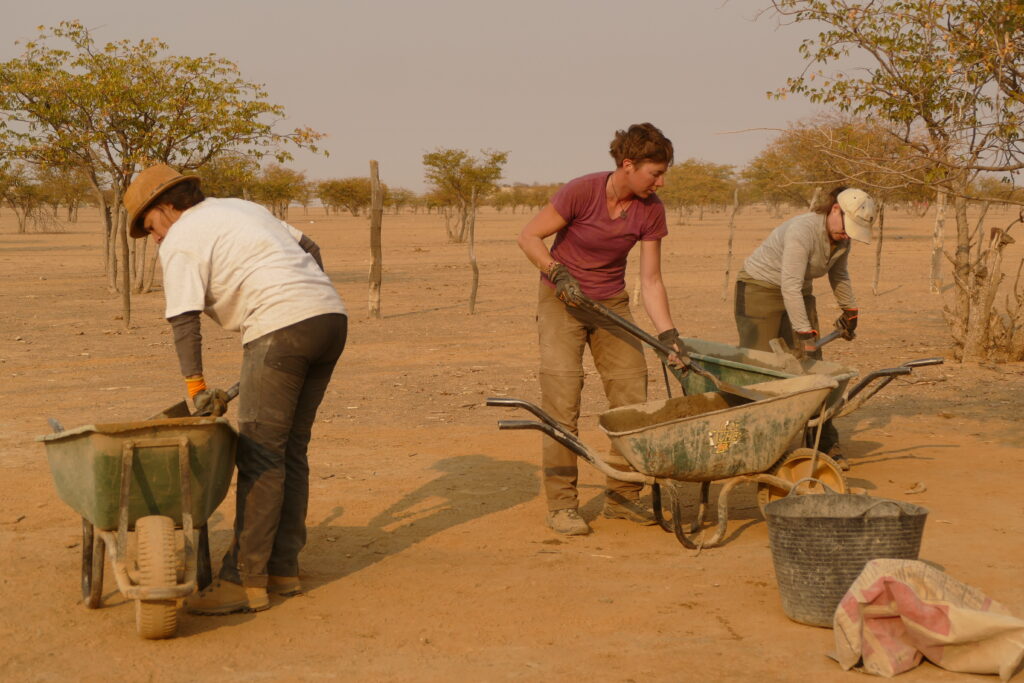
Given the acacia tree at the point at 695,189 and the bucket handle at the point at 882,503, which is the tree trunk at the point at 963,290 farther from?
the acacia tree at the point at 695,189

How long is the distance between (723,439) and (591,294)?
3.25 ft

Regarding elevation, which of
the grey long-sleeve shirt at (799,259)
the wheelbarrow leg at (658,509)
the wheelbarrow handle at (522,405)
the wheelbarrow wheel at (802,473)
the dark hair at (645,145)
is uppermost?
the dark hair at (645,145)

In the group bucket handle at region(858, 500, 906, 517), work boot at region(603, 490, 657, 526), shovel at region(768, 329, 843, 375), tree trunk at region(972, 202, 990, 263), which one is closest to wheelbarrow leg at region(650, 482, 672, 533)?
work boot at region(603, 490, 657, 526)

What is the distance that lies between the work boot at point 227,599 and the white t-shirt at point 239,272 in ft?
3.07

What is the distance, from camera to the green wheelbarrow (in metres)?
3.73

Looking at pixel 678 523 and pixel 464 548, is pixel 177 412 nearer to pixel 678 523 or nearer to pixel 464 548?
pixel 464 548

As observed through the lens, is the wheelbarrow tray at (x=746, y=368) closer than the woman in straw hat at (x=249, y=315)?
No

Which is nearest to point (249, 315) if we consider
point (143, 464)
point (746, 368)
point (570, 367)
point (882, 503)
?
point (143, 464)

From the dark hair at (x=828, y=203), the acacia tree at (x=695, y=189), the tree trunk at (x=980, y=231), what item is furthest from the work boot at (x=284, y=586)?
the acacia tree at (x=695, y=189)

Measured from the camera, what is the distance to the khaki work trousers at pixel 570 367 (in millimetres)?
5301

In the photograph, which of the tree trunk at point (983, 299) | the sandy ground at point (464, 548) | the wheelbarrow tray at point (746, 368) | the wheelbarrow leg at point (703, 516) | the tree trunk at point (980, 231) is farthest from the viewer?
the tree trunk at point (983, 299)

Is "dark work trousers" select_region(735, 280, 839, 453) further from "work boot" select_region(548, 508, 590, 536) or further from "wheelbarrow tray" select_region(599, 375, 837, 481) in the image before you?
"work boot" select_region(548, 508, 590, 536)

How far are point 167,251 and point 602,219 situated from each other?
2079 mm

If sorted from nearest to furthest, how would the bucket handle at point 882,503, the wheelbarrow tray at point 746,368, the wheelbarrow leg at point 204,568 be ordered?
1. the bucket handle at point 882,503
2. the wheelbarrow leg at point 204,568
3. the wheelbarrow tray at point 746,368
